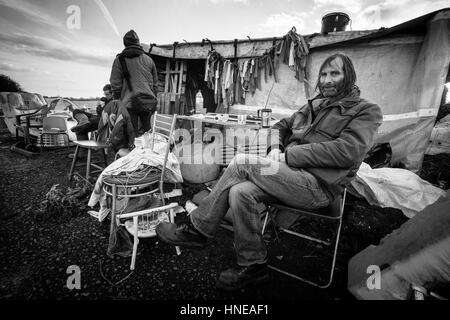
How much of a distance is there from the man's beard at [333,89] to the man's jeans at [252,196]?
87 centimetres

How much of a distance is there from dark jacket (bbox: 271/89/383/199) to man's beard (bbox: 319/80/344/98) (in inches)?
3.6

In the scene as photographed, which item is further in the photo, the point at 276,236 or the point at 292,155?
the point at 276,236

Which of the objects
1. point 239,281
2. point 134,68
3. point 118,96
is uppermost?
point 134,68

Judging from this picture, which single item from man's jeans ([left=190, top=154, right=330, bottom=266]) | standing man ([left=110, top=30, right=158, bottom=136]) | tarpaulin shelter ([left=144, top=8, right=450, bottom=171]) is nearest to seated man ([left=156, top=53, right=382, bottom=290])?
man's jeans ([left=190, top=154, right=330, bottom=266])

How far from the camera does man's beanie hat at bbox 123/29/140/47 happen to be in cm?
426

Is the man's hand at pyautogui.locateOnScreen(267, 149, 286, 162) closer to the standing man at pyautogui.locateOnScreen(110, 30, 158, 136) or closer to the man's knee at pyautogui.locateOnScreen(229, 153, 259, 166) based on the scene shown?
the man's knee at pyautogui.locateOnScreen(229, 153, 259, 166)

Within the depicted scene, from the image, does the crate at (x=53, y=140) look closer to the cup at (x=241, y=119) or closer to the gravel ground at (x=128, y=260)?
the gravel ground at (x=128, y=260)

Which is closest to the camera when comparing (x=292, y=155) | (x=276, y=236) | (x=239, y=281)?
(x=239, y=281)

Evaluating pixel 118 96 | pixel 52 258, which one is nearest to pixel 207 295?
pixel 52 258

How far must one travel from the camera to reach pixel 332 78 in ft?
6.72

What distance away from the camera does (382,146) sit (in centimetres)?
428

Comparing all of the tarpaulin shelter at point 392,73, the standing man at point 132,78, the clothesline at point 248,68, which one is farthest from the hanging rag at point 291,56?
the standing man at point 132,78

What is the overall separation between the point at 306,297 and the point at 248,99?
4.96m

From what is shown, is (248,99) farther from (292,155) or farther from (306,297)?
(306,297)
